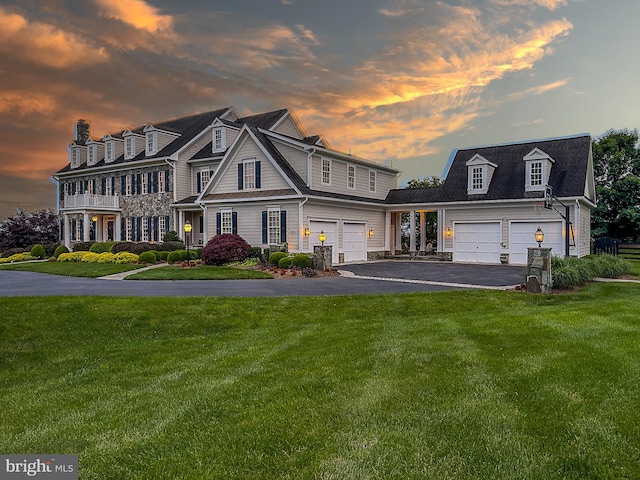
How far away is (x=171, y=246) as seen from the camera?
2514 cm

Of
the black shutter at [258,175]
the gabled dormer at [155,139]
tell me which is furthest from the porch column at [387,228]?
the gabled dormer at [155,139]

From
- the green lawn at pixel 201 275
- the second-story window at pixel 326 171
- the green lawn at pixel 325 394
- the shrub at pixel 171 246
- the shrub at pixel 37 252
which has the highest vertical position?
the second-story window at pixel 326 171

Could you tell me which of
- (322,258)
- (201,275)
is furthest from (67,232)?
(322,258)

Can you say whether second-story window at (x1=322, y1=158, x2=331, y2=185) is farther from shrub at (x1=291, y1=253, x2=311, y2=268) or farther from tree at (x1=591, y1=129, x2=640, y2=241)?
tree at (x1=591, y1=129, x2=640, y2=241)

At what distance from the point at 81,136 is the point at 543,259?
3940cm

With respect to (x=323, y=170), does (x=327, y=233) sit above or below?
below

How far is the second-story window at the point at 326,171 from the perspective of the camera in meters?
22.6

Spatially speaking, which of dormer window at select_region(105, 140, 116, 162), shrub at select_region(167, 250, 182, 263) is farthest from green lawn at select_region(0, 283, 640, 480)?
dormer window at select_region(105, 140, 116, 162)

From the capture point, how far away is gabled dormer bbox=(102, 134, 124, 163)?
107 feet

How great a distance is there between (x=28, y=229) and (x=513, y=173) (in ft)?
123

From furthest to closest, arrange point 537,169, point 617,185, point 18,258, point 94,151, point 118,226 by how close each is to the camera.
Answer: point 94,151, point 118,226, point 617,185, point 18,258, point 537,169

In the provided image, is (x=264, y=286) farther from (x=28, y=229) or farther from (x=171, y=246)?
(x=28, y=229)

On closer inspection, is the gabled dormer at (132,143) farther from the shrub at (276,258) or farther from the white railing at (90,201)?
the shrub at (276,258)

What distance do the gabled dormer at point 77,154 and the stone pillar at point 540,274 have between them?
36.8m
